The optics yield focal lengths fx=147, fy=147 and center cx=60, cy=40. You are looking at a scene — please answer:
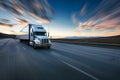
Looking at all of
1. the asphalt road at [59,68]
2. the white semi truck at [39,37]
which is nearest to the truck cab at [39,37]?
the white semi truck at [39,37]

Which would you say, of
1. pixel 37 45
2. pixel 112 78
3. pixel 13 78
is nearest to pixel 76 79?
pixel 112 78

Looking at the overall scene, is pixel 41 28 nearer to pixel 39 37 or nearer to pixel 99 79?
pixel 39 37

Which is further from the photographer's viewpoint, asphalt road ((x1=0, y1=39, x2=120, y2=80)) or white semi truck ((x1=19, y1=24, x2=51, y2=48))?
white semi truck ((x1=19, y1=24, x2=51, y2=48))

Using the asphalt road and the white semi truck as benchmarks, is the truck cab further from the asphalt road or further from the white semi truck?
the asphalt road

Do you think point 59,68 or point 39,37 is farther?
point 39,37

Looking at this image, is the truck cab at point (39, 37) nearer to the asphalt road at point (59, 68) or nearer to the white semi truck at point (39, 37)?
the white semi truck at point (39, 37)

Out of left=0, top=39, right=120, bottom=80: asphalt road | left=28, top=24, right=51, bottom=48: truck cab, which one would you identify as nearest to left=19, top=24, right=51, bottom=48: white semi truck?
left=28, top=24, right=51, bottom=48: truck cab

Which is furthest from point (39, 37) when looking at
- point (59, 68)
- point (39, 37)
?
point (59, 68)

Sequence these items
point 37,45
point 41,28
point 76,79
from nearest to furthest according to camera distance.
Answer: point 76,79
point 37,45
point 41,28

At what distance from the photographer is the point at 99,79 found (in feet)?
19.0

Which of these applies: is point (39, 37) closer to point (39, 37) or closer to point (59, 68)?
point (39, 37)

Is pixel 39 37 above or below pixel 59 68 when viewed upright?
above

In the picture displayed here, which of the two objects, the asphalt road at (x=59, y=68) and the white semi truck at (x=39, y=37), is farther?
the white semi truck at (x=39, y=37)

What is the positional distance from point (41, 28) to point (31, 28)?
6.77 ft
